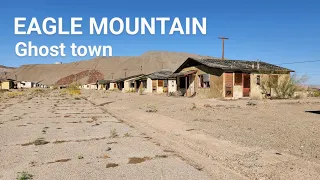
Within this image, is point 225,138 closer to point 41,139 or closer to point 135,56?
point 41,139

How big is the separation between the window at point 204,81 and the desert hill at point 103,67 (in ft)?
399

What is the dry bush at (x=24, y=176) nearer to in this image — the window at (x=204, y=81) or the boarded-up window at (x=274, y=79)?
the window at (x=204, y=81)

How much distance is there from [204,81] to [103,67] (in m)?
146

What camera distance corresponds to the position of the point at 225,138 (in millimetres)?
8492

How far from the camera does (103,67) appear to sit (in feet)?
560

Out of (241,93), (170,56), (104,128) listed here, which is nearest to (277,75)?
(241,93)

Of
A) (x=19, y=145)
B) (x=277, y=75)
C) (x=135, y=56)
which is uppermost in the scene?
(x=135, y=56)

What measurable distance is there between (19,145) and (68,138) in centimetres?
133

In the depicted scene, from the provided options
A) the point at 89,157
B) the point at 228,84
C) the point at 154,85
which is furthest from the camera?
the point at 154,85

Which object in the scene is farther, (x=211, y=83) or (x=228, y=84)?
(x=211, y=83)

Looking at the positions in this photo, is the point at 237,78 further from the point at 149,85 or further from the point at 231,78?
the point at 149,85

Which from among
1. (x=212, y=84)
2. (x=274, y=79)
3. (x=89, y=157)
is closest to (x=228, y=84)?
(x=212, y=84)

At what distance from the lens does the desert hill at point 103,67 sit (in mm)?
157750

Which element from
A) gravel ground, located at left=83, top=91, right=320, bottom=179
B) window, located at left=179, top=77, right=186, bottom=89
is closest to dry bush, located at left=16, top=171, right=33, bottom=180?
gravel ground, located at left=83, top=91, right=320, bottom=179
